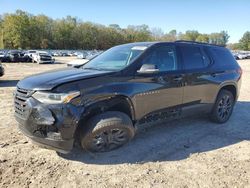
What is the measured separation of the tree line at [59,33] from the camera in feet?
274

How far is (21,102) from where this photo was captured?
367 cm

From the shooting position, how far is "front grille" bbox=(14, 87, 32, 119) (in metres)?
3.56

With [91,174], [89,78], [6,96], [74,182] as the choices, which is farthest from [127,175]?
[6,96]

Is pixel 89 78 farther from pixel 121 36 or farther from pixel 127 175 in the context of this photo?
pixel 121 36

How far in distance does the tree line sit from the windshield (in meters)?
77.8

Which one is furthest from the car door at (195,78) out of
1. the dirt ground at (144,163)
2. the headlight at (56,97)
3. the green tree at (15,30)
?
the green tree at (15,30)

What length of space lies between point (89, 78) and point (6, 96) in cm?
620

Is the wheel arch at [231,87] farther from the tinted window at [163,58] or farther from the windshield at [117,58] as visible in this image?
the windshield at [117,58]

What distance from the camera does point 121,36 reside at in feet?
385

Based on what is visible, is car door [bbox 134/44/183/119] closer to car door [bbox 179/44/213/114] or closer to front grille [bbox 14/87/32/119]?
car door [bbox 179/44/213/114]

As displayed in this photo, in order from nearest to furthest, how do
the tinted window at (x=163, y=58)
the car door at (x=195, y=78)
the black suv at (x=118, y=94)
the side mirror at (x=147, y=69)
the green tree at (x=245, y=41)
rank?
1. the black suv at (x=118, y=94)
2. the side mirror at (x=147, y=69)
3. the tinted window at (x=163, y=58)
4. the car door at (x=195, y=78)
5. the green tree at (x=245, y=41)

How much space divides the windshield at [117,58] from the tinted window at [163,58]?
20 centimetres

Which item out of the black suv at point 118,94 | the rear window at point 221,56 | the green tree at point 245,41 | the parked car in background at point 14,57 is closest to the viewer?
the black suv at point 118,94

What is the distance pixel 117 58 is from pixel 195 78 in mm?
1613
